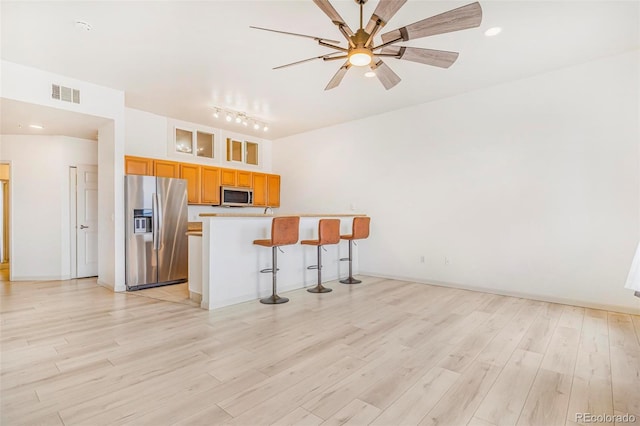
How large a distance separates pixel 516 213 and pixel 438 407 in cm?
333

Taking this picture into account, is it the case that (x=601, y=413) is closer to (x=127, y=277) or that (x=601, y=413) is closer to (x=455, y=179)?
(x=455, y=179)

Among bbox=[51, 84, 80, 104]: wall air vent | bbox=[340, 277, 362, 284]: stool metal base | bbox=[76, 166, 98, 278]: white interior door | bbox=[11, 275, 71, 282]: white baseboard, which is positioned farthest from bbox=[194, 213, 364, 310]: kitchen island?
bbox=[11, 275, 71, 282]: white baseboard

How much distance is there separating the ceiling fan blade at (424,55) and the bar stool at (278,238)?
2187mm

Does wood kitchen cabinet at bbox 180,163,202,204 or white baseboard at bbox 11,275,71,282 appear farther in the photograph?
wood kitchen cabinet at bbox 180,163,202,204

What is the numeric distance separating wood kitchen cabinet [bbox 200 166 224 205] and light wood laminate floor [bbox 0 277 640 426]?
2.69m

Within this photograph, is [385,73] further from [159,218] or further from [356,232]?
[159,218]

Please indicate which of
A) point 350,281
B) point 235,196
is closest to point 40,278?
point 235,196

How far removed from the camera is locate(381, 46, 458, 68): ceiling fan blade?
258 centimetres

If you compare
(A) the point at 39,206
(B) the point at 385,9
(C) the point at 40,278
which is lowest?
(C) the point at 40,278

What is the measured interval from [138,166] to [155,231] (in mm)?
1156

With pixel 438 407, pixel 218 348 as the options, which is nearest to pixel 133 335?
pixel 218 348

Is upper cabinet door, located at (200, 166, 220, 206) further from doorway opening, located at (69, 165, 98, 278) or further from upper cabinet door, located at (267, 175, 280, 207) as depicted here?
doorway opening, located at (69, 165, 98, 278)

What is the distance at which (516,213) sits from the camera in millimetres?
4230

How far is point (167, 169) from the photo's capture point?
219 inches
